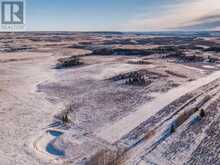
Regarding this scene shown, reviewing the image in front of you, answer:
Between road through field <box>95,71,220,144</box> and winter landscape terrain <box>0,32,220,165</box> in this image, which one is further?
road through field <box>95,71,220,144</box>

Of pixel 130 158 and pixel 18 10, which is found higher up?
pixel 18 10

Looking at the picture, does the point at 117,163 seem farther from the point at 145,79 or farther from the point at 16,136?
the point at 145,79

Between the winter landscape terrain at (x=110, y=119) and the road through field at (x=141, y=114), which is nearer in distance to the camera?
the winter landscape terrain at (x=110, y=119)

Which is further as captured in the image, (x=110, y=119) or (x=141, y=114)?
(x=141, y=114)

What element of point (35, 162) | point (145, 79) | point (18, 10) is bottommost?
point (35, 162)

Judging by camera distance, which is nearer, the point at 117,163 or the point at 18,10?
the point at 117,163

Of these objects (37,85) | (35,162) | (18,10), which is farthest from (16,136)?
(18,10)

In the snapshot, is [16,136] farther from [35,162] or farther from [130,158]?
[130,158]

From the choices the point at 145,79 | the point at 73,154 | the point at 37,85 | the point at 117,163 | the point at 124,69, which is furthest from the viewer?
the point at 124,69

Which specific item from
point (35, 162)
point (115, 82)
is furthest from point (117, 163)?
point (115, 82)

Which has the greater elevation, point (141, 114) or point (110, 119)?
point (141, 114)

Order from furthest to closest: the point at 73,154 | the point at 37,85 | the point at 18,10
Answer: the point at 18,10 → the point at 37,85 → the point at 73,154
